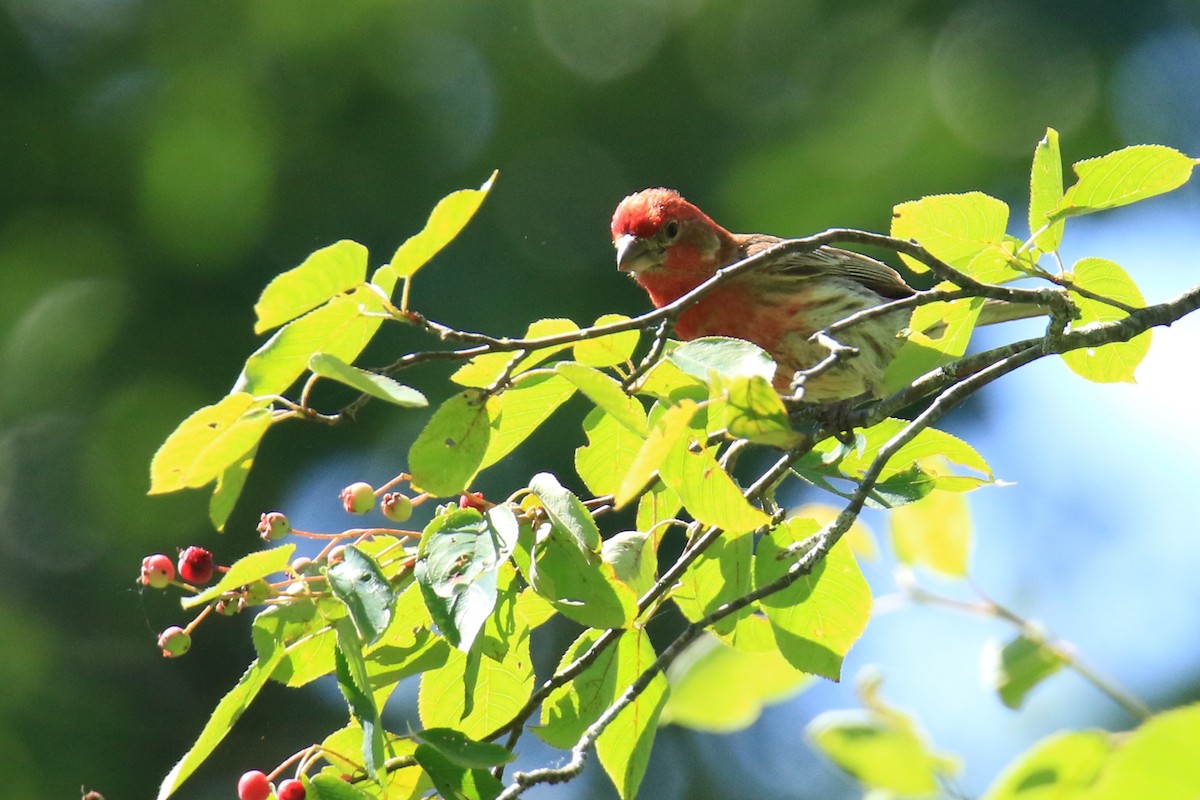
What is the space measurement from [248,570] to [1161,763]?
1.31 m

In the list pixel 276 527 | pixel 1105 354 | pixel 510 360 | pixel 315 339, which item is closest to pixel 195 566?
pixel 276 527

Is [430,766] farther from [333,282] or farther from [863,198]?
[863,198]

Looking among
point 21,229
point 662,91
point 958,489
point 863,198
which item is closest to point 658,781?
point 863,198

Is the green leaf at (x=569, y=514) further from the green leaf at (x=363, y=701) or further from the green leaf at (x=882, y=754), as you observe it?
the green leaf at (x=882, y=754)

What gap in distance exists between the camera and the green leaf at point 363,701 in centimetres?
184

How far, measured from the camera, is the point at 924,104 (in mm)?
9273

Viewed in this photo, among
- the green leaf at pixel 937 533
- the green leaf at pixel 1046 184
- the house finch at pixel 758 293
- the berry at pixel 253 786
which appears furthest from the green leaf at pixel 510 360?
the house finch at pixel 758 293

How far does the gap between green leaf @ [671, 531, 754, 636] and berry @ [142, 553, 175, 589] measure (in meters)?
0.88

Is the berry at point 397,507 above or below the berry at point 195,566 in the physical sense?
above

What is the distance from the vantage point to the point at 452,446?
6.51 feet

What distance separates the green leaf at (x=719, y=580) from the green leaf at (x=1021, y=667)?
1.54 feet

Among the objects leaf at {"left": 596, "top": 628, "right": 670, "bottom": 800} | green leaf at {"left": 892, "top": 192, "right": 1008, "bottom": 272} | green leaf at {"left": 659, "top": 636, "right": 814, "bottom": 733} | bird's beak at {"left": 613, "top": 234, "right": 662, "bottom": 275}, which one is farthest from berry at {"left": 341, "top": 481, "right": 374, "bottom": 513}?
bird's beak at {"left": 613, "top": 234, "right": 662, "bottom": 275}

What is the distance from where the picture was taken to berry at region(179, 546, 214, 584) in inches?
86.4

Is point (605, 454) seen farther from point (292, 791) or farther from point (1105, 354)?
point (1105, 354)
